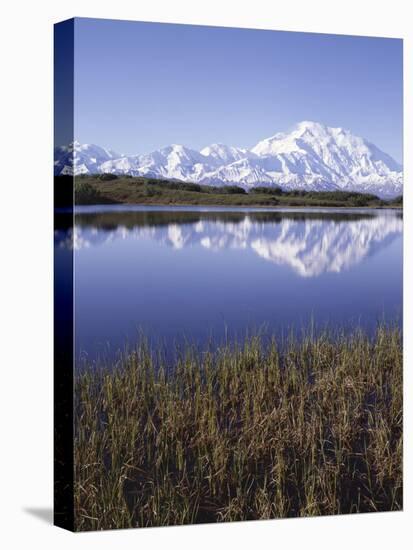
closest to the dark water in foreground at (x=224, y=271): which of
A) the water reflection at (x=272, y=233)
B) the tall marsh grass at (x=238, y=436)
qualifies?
the water reflection at (x=272, y=233)

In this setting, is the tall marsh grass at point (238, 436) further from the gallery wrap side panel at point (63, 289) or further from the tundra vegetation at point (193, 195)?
the tundra vegetation at point (193, 195)

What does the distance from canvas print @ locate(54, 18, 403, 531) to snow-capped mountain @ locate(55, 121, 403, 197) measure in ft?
0.05

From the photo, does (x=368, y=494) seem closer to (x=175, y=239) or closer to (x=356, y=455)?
(x=356, y=455)

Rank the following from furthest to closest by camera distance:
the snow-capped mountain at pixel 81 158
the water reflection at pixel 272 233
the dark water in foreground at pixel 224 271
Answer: the water reflection at pixel 272 233, the dark water in foreground at pixel 224 271, the snow-capped mountain at pixel 81 158

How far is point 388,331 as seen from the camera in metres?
8.05

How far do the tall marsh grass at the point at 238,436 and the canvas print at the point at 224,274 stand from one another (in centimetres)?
1

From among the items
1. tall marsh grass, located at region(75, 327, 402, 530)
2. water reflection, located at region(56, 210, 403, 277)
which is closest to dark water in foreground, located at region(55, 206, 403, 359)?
water reflection, located at region(56, 210, 403, 277)

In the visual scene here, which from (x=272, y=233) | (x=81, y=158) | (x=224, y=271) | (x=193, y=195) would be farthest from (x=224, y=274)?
(x=81, y=158)

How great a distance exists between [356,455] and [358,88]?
2759 mm

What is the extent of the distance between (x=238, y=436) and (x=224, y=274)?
1155mm

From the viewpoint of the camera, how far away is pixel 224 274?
757 cm

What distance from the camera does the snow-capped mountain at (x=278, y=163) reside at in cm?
716

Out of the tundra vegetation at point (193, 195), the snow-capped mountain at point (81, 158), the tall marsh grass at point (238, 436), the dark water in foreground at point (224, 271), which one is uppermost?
the snow-capped mountain at point (81, 158)

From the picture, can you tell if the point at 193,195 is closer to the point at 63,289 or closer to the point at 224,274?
the point at 224,274
